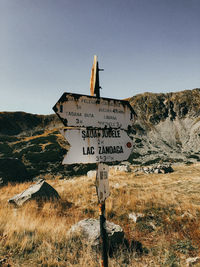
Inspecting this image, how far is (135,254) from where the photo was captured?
3525 millimetres

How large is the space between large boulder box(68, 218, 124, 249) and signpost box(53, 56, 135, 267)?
108 centimetres

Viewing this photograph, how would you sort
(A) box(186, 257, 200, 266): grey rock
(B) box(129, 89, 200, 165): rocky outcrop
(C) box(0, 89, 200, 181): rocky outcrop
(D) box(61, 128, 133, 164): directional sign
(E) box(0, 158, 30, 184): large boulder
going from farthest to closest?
(B) box(129, 89, 200, 165): rocky outcrop → (C) box(0, 89, 200, 181): rocky outcrop → (E) box(0, 158, 30, 184): large boulder → (A) box(186, 257, 200, 266): grey rock → (D) box(61, 128, 133, 164): directional sign

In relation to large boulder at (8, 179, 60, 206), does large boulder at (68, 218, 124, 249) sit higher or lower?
higher

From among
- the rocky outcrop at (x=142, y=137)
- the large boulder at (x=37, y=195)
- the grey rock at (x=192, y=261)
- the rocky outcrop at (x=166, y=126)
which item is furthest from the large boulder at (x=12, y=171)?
the rocky outcrop at (x=166, y=126)

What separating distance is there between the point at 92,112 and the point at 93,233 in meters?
2.75

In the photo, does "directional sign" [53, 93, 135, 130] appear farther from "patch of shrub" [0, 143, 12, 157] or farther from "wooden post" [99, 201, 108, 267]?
"patch of shrub" [0, 143, 12, 157]

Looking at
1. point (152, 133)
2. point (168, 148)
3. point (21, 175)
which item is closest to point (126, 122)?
point (21, 175)

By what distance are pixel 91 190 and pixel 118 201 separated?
6.73 feet

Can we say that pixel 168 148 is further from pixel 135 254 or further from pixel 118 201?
pixel 135 254

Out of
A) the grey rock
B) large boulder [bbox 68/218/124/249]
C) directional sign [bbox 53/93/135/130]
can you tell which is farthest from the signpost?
the grey rock

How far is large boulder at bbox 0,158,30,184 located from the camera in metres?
12.2

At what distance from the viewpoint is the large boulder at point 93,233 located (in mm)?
3381

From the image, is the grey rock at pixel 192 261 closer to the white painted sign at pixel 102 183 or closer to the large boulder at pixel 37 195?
the white painted sign at pixel 102 183

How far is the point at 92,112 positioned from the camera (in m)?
2.53
